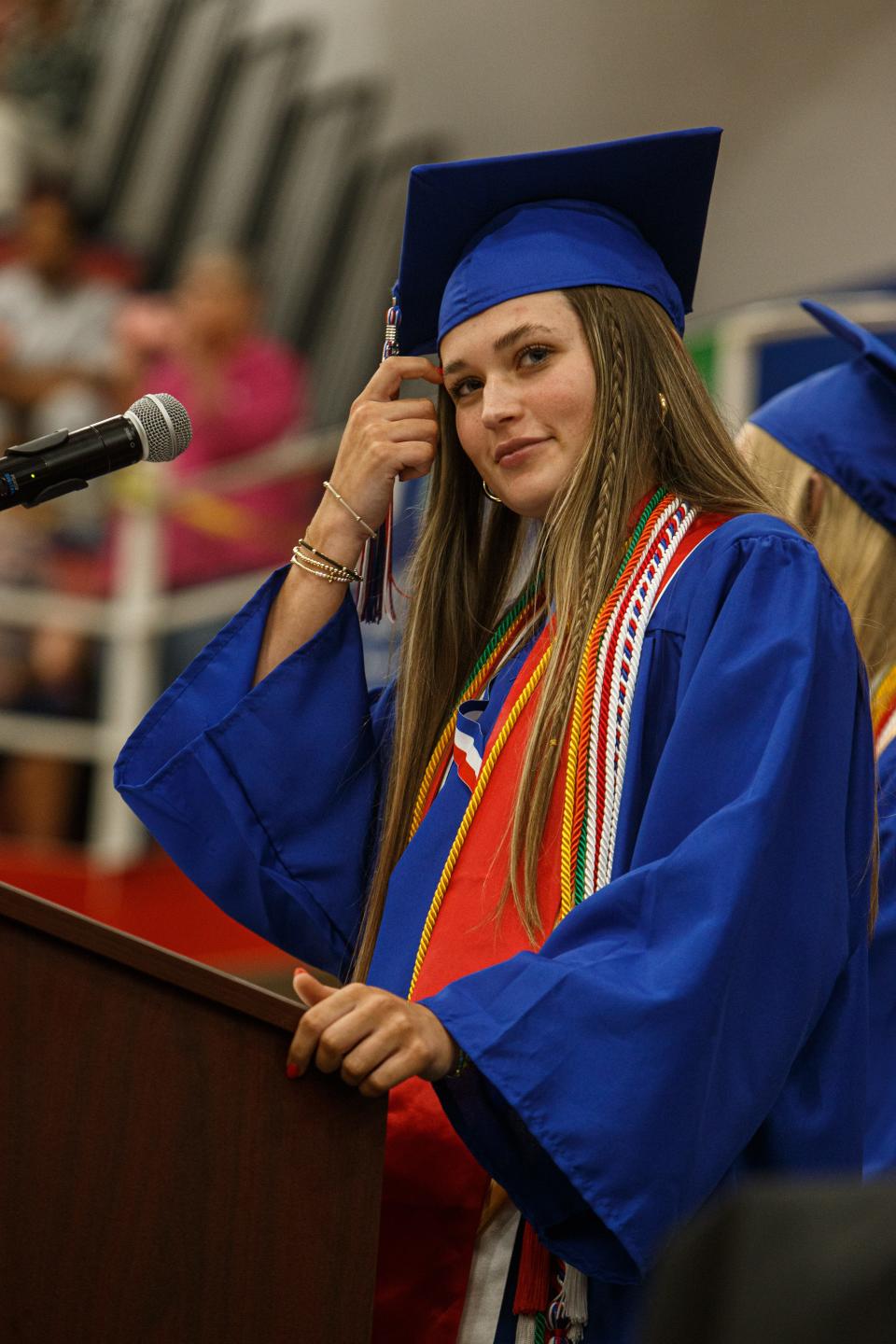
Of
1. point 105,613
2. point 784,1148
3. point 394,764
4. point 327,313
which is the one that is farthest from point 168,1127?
point 327,313

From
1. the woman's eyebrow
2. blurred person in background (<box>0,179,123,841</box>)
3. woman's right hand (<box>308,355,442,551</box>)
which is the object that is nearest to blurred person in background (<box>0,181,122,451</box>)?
blurred person in background (<box>0,179,123,841</box>)

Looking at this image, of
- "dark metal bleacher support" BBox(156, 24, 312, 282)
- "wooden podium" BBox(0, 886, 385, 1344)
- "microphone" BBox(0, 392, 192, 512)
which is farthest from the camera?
"dark metal bleacher support" BBox(156, 24, 312, 282)

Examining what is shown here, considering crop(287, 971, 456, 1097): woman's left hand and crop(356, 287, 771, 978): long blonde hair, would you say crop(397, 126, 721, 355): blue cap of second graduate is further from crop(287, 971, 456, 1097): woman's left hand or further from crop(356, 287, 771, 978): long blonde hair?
crop(287, 971, 456, 1097): woman's left hand

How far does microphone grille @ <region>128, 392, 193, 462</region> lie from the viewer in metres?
1.73

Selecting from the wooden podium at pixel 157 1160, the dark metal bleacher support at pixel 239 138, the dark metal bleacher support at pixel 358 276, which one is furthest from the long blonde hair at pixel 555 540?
the dark metal bleacher support at pixel 239 138

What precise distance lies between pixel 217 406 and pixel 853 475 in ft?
13.1

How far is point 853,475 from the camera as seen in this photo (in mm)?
2783

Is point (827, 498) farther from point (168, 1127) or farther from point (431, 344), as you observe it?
point (168, 1127)

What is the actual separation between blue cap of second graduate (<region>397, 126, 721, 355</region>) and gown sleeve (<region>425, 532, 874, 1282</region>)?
16.8 inches

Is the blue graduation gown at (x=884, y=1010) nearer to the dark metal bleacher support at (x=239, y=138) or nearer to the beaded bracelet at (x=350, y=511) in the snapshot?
the beaded bracelet at (x=350, y=511)

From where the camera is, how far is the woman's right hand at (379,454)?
212 cm

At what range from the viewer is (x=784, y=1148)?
161 centimetres

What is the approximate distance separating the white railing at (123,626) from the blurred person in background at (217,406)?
12 centimetres

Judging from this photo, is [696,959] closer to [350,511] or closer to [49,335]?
[350,511]
